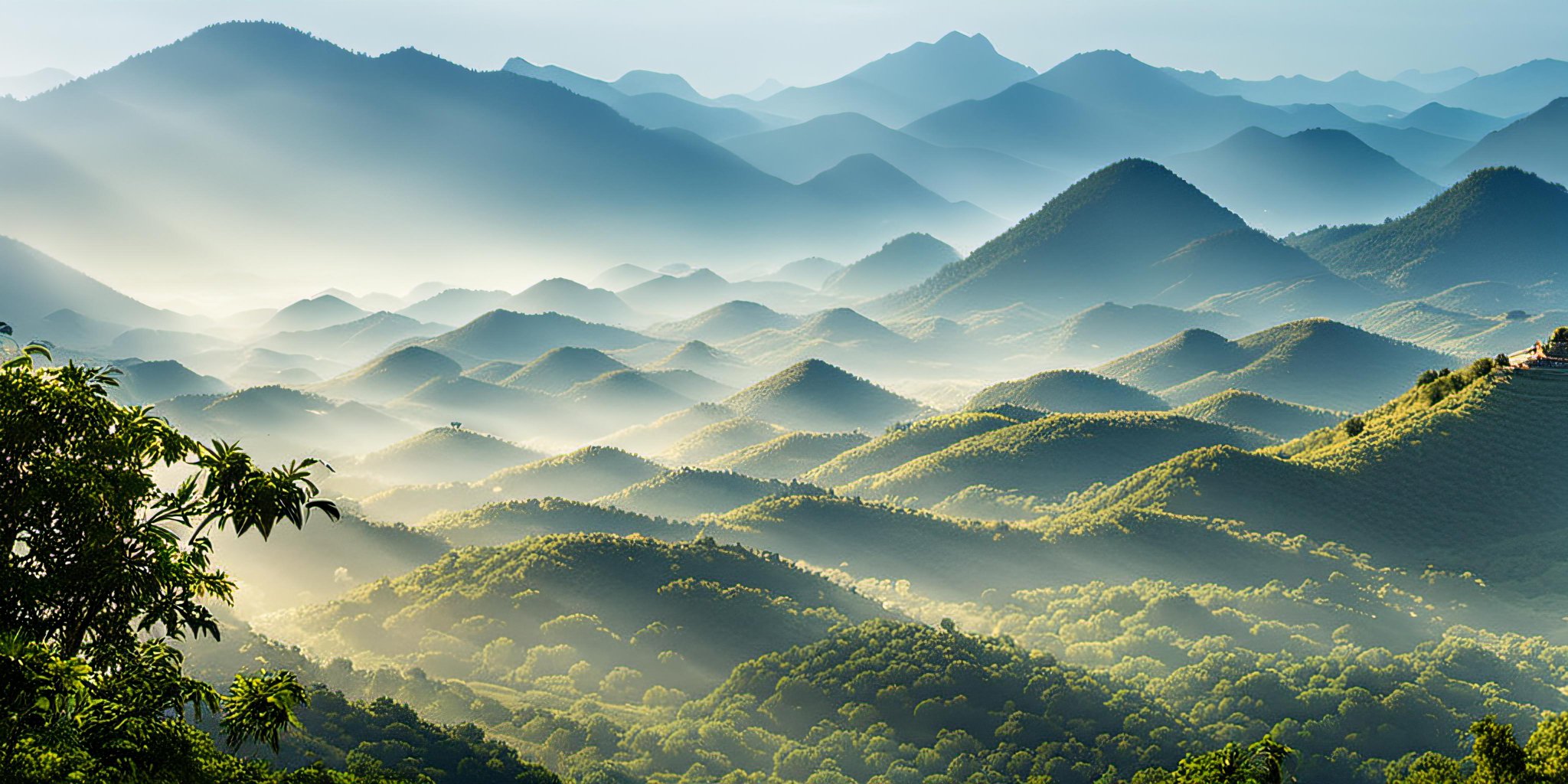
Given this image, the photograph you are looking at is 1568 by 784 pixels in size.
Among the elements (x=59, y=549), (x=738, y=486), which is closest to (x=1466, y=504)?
(x=738, y=486)

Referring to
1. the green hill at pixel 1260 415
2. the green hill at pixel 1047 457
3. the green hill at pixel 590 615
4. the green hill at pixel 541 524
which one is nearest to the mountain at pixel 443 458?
the green hill at pixel 541 524

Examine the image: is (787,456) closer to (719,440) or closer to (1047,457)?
(719,440)

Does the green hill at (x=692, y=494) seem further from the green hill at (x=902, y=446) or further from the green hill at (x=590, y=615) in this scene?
the green hill at (x=590, y=615)

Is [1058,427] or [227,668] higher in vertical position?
[1058,427]

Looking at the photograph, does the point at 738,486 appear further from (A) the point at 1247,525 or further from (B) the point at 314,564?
(A) the point at 1247,525

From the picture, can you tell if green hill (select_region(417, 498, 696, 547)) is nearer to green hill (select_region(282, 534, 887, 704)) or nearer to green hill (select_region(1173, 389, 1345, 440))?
green hill (select_region(282, 534, 887, 704))

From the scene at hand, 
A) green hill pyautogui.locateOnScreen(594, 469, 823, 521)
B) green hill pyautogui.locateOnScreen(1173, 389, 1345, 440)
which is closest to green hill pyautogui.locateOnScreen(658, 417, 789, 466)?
green hill pyautogui.locateOnScreen(594, 469, 823, 521)
